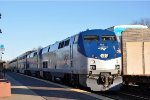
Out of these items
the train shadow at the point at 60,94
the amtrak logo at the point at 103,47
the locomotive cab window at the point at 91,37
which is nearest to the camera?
the train shadow at the point at 60,94

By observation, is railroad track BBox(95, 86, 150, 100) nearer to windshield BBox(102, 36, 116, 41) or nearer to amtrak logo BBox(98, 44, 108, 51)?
amtrak logo BBox(98, 44, 108, 51)

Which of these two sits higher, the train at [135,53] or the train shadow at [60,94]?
the train at [135,53]

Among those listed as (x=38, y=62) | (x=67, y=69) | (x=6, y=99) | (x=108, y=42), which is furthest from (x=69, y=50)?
(x=38, y=62)

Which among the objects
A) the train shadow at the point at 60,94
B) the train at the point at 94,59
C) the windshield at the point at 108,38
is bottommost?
the train shadow at the point at 60,94

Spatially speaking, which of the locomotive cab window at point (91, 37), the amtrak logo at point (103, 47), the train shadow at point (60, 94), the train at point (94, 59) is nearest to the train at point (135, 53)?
the train at point (94, 59)

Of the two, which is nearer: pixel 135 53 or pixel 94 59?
pixel 94 59

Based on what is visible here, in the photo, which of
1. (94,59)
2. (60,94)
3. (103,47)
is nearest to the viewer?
(60,94)

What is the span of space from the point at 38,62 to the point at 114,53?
24.6 metres

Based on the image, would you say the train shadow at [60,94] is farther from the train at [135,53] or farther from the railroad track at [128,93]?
the train at [135,53]

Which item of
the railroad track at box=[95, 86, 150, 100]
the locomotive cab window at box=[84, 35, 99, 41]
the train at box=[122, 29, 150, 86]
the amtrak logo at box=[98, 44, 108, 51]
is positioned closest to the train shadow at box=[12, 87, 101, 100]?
the railroad track at box=[95, 86, 150, 100]

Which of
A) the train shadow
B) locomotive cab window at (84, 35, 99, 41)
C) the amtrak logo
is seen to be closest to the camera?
the train shadow

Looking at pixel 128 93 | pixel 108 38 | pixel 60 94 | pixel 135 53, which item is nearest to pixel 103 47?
pixel 108 38

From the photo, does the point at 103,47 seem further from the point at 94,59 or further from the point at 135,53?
the point at 135,53

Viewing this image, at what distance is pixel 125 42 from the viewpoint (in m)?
24.7
